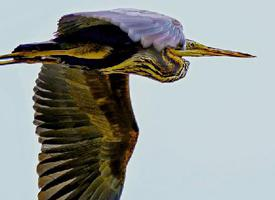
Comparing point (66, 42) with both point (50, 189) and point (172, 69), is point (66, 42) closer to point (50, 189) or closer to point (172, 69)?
point (172, 69)

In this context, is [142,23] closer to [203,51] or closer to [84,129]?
[203,51]

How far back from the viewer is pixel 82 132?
42.8 feet

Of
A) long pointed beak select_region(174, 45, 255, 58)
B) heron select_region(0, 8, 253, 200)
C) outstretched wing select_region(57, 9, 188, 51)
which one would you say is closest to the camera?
outstretched wing select_region(57, 9, 188, 51)

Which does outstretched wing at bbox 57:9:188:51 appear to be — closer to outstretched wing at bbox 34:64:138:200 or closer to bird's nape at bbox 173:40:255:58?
bird's nape at bbox 173:40:255:58

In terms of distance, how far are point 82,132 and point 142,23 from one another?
134 inches

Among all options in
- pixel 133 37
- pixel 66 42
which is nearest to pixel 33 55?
pixel 66 42

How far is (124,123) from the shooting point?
12.8 metres

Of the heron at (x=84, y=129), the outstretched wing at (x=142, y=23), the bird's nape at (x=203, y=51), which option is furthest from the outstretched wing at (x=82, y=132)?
the outstretched wing at (x=142, y=23)

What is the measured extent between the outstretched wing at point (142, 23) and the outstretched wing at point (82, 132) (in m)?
1.95

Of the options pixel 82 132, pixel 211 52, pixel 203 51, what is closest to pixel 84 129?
pixel 82 132

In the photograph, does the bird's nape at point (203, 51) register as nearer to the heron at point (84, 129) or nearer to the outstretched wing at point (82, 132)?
the heron at point (84, 129)

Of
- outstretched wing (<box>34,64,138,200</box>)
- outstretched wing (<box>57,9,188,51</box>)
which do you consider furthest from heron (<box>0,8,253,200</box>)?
outstretched wing (<box>57,9,188,51</box>)

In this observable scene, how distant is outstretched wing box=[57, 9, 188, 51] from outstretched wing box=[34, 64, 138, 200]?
6.39 ft

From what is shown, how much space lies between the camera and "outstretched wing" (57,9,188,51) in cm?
951
